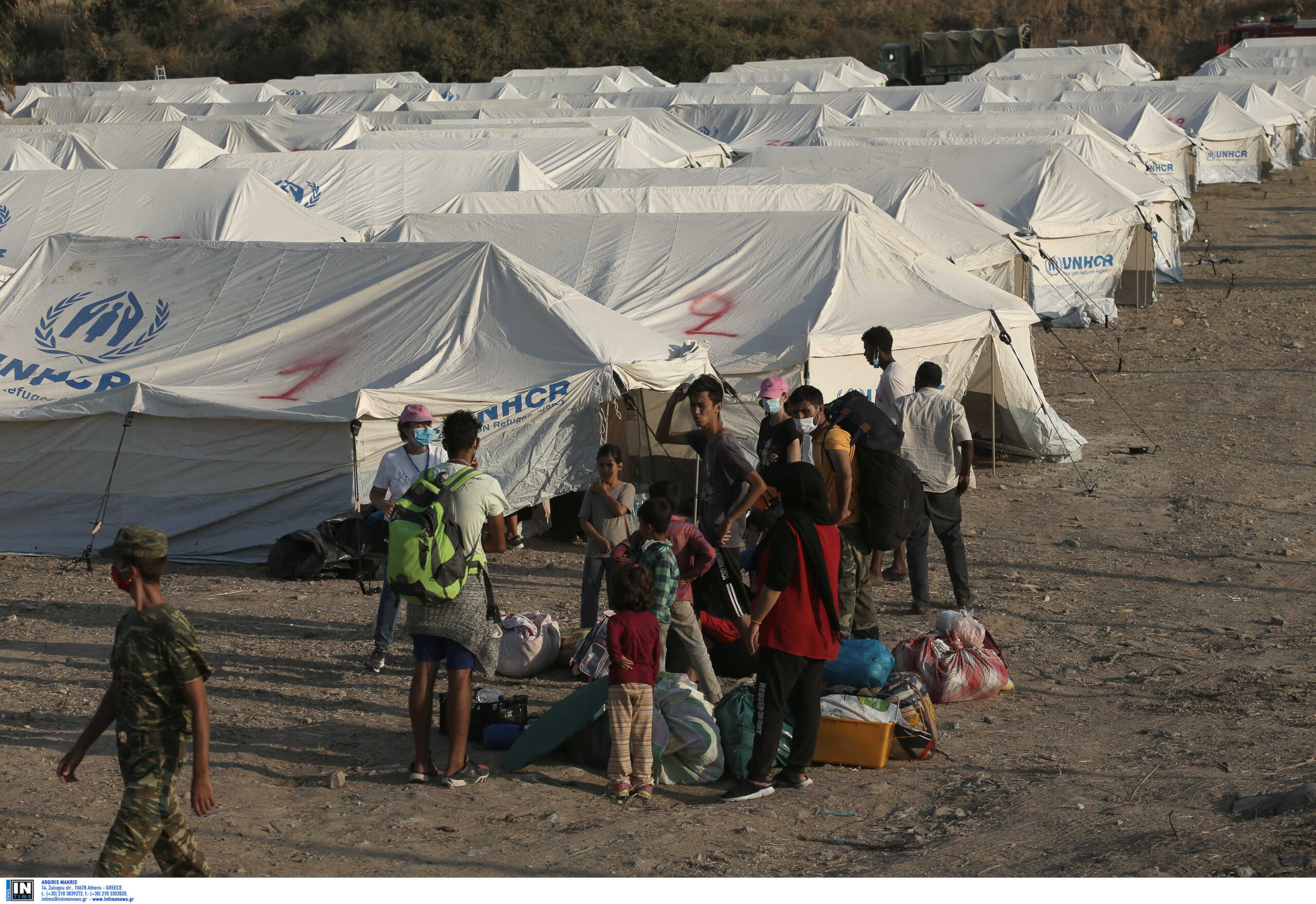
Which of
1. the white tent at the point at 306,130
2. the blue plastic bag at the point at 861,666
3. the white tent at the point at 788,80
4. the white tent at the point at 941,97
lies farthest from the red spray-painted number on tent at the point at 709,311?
the white tent at the point at 788,80

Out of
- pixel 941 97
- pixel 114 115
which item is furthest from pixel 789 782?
pixel 941 97

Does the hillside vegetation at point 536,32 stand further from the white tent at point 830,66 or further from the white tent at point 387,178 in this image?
the white tent at point 387,178

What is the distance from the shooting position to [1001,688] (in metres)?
7.43

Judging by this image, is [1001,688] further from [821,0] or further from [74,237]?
[821,0]

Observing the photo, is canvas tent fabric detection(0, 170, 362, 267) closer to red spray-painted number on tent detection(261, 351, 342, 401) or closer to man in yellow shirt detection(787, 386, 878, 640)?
red spray-painted number on tent detection(261, 351, 342, 401)

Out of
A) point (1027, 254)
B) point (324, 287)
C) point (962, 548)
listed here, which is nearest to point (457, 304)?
point (324, 287)

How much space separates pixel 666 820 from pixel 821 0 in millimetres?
66540

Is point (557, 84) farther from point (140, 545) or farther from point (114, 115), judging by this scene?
point (140, 545)

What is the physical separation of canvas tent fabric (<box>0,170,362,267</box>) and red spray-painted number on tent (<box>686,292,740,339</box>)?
241 inches

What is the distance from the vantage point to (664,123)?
108 feet

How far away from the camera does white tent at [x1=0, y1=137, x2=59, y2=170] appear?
22.2m

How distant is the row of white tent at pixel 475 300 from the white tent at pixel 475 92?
2315cm

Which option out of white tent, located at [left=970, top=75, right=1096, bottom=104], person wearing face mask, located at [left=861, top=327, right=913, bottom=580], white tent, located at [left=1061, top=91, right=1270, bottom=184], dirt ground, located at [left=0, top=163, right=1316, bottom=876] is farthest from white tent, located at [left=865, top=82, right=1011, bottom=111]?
person wearing face mask, located at [left=861, top=327, right=913, bottom=580]

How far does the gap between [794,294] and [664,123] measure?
21.1 m
